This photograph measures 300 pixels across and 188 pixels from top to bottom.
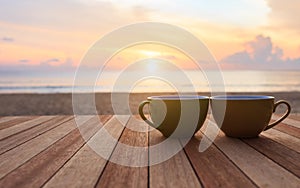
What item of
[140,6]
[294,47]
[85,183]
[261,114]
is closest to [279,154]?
[261,114]

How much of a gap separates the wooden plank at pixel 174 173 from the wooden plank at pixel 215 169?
14 mm

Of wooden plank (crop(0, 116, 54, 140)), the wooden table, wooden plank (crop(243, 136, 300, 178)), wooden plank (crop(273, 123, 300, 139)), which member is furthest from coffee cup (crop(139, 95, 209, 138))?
wooden plank (crop(0, 116, 54, 140))

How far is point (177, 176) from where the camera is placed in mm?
515

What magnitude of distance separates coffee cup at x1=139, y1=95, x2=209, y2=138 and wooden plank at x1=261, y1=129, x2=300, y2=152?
20 centimetres

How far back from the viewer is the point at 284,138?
0.83 meters

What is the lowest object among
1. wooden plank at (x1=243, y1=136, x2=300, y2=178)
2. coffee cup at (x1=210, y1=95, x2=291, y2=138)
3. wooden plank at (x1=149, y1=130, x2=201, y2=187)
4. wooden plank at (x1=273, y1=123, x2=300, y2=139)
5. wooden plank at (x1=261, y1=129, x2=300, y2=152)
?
wooden plank at (x1=149, y1=130, x2=201, y2=187)

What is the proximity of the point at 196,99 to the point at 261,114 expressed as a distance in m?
0.17

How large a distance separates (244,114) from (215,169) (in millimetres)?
291

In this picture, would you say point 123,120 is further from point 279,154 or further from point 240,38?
point 240,38

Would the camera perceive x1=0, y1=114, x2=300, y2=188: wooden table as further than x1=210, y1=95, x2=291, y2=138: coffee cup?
No

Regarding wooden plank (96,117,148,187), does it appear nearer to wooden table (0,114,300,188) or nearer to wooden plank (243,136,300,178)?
wooden table (0,114,300,188)

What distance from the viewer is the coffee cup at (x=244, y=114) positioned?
2.60 ft

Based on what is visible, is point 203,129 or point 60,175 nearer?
point 60,175

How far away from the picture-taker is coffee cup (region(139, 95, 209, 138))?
797 millimetres
